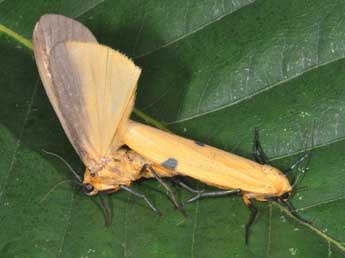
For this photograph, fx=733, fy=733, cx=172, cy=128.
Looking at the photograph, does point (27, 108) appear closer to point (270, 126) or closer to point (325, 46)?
point (270, 126)

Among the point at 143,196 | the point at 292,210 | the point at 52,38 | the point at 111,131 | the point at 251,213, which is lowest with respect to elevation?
the point at 143,196

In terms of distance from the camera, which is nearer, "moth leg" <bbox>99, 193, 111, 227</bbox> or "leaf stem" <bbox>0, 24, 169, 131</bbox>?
"moth leg" <bbox>99, 193, 111, 227</bbox>

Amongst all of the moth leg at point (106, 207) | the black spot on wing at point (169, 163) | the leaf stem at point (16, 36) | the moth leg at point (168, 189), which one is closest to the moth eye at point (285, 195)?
the moth leg at point (168, 189)

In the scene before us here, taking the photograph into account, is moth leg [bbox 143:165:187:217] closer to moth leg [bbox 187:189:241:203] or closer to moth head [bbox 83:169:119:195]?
moth leg [bbox 187:189:241:203]

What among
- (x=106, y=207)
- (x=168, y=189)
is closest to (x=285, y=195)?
→ (x=168, y=189)

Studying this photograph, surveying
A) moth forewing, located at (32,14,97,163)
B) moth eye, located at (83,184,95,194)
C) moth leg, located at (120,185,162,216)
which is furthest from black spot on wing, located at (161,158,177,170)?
moth forewing, located at (32,14,97,163)

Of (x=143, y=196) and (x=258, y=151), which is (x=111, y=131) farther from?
(x=258, y=151)
